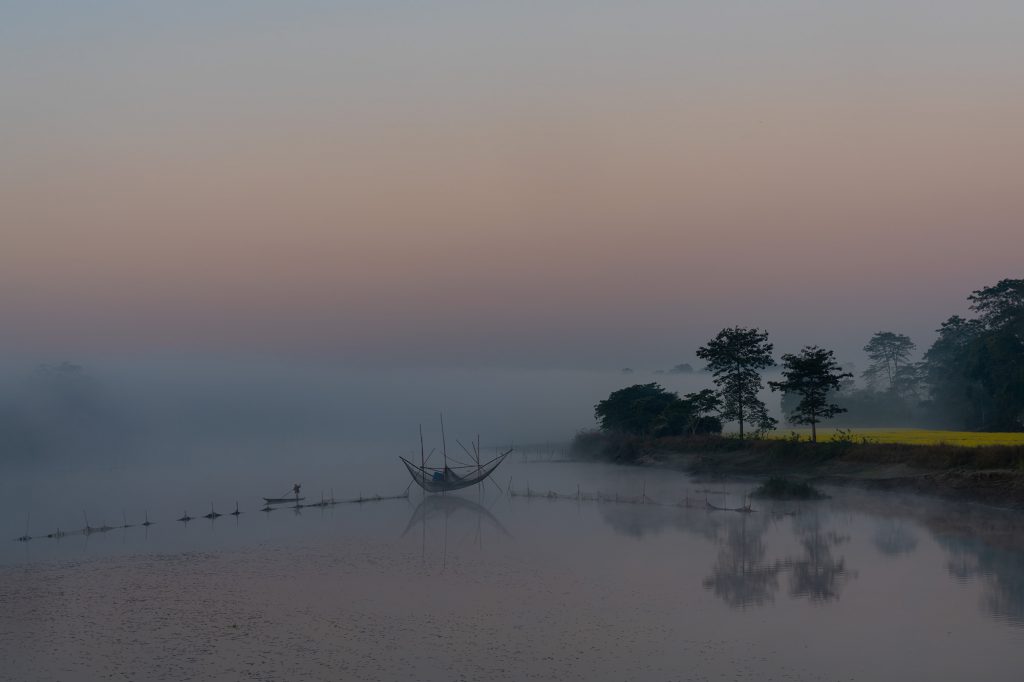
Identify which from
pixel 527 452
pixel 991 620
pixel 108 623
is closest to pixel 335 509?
pixel 108 623

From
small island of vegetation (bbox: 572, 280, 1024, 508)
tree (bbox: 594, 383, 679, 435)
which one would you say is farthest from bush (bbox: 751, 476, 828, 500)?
tree (bbox: 594, 383, 679, 435)

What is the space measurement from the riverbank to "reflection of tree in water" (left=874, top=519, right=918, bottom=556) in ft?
14.2

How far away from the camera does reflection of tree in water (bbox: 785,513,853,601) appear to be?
20247 mm

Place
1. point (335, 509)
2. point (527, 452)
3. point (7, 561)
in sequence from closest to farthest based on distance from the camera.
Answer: point (7, 561) < point (335, 509) < point (527, 452)

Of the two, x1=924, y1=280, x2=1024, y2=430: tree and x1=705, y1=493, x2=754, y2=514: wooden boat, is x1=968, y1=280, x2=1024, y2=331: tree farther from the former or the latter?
x1=705, y1=493, x2=754, y2=514: wooden boat

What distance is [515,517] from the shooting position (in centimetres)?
3494

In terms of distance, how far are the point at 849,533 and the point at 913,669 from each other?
44.2 feet

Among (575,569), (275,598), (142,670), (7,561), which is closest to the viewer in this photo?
(142,670)

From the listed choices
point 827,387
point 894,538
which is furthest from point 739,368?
point 894,538

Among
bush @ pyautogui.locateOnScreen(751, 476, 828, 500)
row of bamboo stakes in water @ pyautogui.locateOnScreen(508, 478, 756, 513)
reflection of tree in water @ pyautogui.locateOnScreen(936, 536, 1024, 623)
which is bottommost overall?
reflection of tree in water @ pyautogui.locateOnScreen(936, 536, 1024, 623)

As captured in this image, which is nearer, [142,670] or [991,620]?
[142,670]

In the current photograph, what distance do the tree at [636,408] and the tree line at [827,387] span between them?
0.22 ft

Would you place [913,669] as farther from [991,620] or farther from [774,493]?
[774,493]

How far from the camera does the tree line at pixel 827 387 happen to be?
45594 mm
